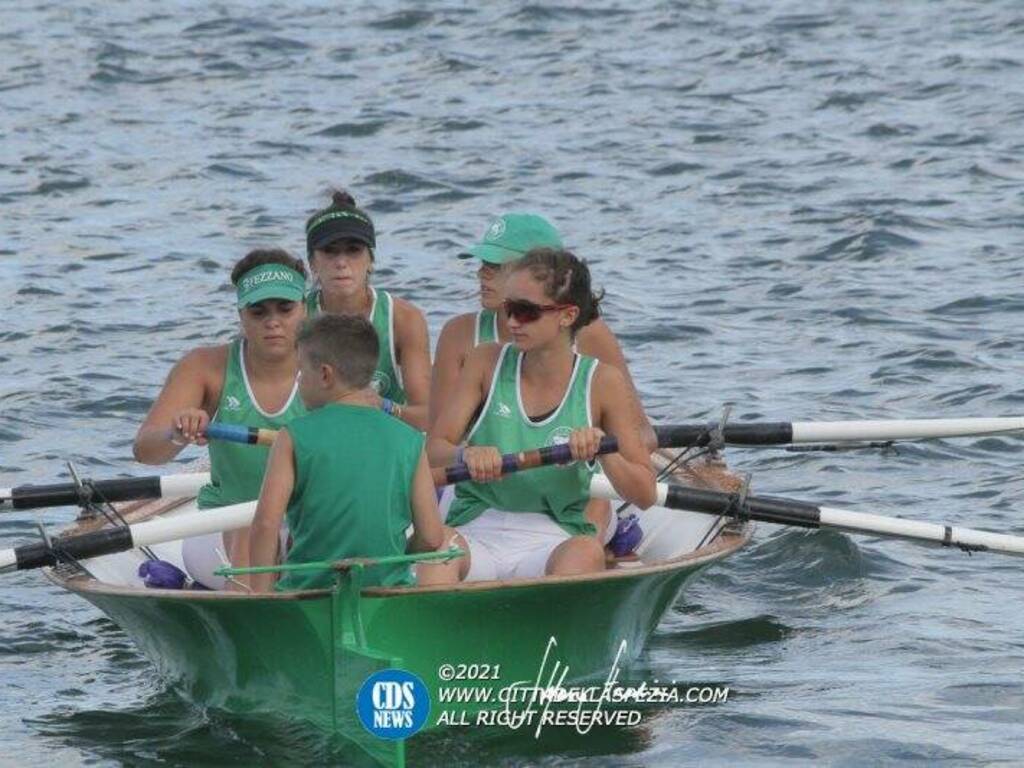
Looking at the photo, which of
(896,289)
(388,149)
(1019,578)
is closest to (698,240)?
(896,289)

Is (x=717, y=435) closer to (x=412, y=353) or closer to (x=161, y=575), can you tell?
(x=412, y=353)

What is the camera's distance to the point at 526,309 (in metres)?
7.55

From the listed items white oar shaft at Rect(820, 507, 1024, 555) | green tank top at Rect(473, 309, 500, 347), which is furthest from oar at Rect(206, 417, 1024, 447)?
green tank top at Rect(473, 309, 500, 347)

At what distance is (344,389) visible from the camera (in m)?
6.86

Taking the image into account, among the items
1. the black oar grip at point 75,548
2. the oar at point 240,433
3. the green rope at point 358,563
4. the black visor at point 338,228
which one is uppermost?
the black visor at point 338,228

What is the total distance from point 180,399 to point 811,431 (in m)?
2.93

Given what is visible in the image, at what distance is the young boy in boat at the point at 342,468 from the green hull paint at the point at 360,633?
17cm

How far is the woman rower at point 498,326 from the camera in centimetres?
827

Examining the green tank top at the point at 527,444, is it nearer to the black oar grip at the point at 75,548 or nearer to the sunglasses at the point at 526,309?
the sunglasses at the point at 526,309

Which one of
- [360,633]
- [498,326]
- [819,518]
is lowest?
[819,518]

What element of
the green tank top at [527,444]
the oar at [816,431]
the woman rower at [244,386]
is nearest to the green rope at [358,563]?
the green tank top at [527,444]

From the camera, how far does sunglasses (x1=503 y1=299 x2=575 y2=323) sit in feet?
24.7

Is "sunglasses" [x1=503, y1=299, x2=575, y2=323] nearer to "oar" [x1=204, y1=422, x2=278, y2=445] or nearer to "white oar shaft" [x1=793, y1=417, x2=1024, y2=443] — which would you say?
"oar" [x1=204, y1=422, x2=278, y2=445]

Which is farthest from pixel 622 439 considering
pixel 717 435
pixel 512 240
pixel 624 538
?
pixel 717 435
